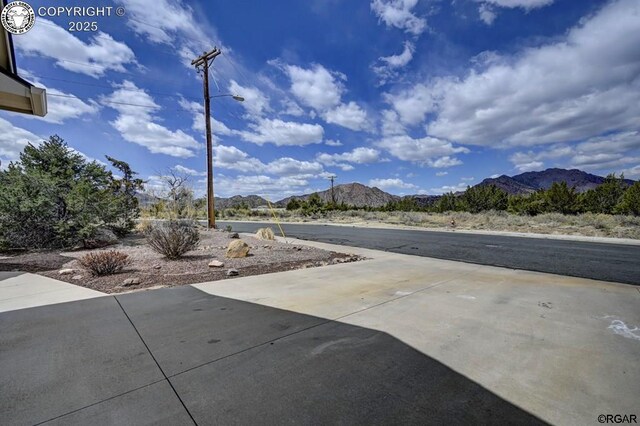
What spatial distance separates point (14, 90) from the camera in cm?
573

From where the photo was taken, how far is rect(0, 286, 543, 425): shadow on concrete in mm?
Result: 2158

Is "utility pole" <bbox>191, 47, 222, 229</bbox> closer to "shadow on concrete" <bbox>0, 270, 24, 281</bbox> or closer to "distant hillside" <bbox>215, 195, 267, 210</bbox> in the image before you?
"shadow on concrete" <bbox>0, 270, 24, 281</bbox>

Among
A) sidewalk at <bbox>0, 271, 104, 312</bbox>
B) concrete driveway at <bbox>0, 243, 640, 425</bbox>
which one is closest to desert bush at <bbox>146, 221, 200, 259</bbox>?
sidewalk at <bbox>0, 271, 104, 312</bbox>

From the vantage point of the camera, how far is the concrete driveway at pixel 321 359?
2.21 metres

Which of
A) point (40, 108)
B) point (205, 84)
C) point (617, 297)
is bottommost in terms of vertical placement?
point (617, 297)

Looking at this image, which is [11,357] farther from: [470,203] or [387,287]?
[470,203]

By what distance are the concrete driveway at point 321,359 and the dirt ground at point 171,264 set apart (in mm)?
1373

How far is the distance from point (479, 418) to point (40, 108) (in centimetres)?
883

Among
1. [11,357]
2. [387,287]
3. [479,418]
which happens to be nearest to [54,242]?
[11,357]

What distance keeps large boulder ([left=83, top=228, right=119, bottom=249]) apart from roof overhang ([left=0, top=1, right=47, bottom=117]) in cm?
640

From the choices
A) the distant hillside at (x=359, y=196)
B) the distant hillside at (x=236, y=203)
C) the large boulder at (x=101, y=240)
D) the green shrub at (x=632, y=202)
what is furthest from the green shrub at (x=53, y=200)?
the distant hillside at (x=359, y=196)

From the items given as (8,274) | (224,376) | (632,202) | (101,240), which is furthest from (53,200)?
(632,202)

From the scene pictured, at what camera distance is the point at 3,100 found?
240 inches

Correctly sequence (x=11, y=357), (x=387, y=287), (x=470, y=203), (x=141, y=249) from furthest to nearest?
(x=470, y=203), (x=141, y=249), (x=387, y=287), (x=11, y=357)
